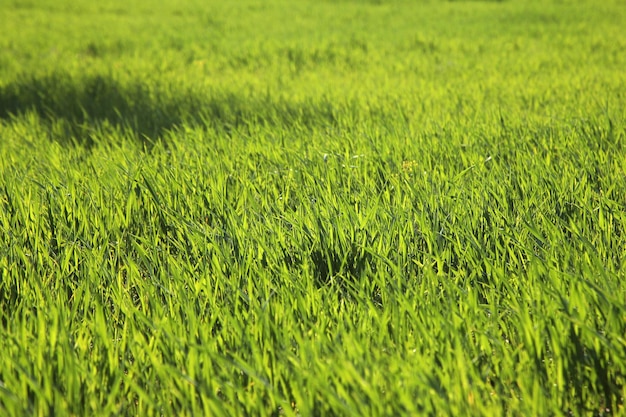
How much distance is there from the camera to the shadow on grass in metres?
3.48

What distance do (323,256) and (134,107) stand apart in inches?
119

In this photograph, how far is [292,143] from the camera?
2789 millimetres

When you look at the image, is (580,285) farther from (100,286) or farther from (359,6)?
(359,6)

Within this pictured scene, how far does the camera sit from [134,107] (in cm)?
416

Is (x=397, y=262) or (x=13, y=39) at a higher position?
(x=13, y=39)

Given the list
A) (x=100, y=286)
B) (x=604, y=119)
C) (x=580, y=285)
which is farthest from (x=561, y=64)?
(x=100, y=286)

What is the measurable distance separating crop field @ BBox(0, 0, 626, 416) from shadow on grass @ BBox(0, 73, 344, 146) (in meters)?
0.04

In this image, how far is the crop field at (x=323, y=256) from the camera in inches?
41.8

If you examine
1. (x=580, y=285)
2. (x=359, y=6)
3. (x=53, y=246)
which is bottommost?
(x=53, y=246)

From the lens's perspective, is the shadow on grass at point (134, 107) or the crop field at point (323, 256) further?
the shadow on grass at point (134, 107)

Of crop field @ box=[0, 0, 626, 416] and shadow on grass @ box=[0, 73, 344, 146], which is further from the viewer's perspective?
shadow on grass @ box=[0, 73, 344, 146]

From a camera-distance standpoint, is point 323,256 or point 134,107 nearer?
point 323,256

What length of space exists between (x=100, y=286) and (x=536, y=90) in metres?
3.73

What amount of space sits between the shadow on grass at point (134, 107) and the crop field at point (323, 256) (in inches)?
1.4
